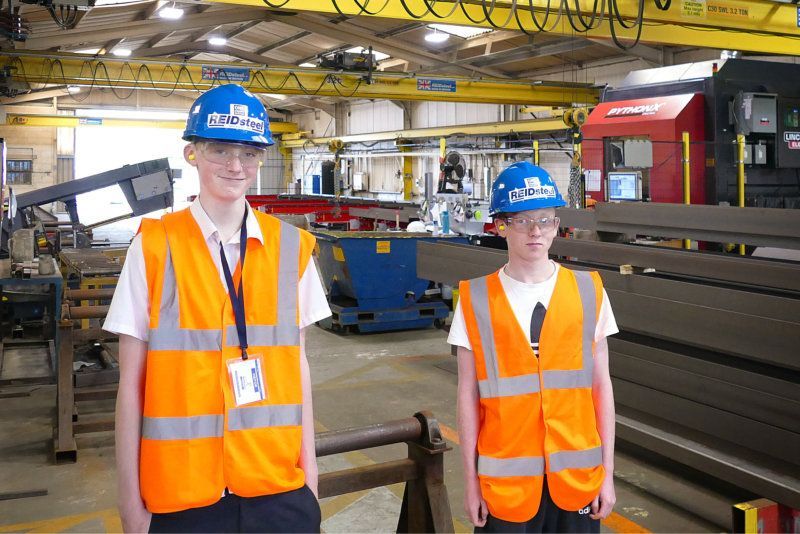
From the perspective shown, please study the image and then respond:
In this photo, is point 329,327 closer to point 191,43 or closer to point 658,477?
point 658,477

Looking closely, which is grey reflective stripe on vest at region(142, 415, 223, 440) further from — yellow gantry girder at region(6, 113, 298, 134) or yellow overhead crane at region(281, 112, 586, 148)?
yellow gantry girder at region(6, 113, 298, 134)

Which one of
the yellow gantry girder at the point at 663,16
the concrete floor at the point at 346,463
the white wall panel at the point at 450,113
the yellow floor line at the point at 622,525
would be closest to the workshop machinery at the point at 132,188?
the yellow gantry girder at the point at 663,16

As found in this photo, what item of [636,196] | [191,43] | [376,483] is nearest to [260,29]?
[191,43]

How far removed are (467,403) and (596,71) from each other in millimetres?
14379

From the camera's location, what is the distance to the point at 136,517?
172 cm

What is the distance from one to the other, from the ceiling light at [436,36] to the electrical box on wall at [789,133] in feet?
28.4

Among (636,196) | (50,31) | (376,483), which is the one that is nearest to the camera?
(376,483)

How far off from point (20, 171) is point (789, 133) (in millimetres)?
24147

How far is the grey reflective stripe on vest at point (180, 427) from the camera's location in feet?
5.56

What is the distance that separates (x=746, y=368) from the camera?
12.6 feet

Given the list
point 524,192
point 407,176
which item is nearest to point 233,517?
point 524,192

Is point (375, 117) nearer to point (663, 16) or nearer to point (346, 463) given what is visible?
point (663, 16)

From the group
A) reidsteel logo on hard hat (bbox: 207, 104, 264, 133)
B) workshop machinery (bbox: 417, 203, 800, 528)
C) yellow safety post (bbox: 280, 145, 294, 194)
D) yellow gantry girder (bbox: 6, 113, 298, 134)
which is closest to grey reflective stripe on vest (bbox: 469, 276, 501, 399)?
reidsteel logo on hard hat (bbox: 207, 104, 264, 133)

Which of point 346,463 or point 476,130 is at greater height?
point 476,130
